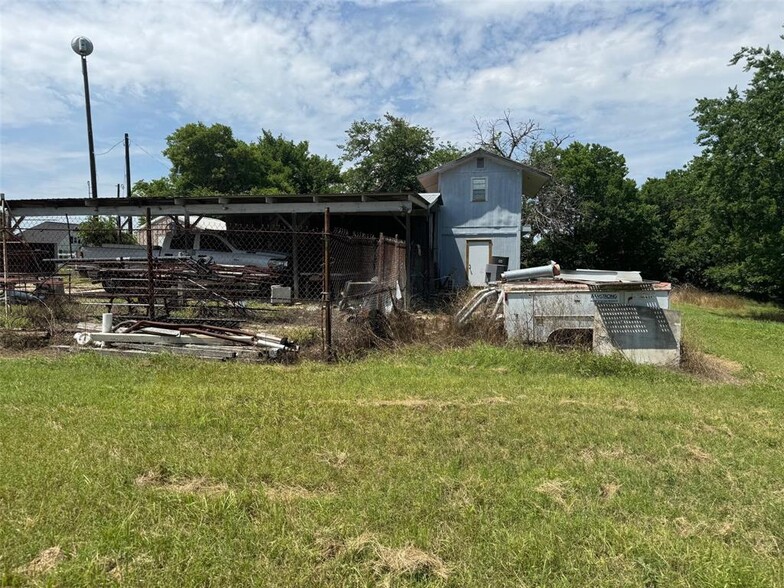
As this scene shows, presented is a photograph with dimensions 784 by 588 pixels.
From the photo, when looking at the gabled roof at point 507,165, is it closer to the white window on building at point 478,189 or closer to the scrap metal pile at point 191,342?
the white window on building at point 478,189

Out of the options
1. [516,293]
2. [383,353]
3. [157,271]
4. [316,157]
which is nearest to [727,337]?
[516,293]

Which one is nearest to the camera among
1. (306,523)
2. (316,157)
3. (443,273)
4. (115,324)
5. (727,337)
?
(306,523)

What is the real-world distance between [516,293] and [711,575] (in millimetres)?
5894

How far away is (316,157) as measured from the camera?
44375mm

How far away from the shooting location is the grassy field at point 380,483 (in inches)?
98.1

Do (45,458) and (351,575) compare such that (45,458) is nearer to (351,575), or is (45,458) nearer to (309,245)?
(351,575)

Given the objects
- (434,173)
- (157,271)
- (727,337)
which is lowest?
(727,337)

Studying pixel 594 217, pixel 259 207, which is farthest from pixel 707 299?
pixel 259 207

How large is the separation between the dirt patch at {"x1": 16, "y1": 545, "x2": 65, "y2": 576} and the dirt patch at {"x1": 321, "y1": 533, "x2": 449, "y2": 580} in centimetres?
125

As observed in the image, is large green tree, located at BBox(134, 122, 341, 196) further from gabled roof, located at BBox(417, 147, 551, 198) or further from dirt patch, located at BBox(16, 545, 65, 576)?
dirt patch, located at BBox(16, 545, 65, 576)

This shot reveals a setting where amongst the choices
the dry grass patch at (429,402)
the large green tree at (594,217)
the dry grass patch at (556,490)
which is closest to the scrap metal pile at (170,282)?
the dry grass patch at (429,402)

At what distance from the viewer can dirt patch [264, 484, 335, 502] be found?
3133mm

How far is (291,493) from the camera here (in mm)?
3211

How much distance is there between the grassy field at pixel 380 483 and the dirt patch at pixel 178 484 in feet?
0.06
